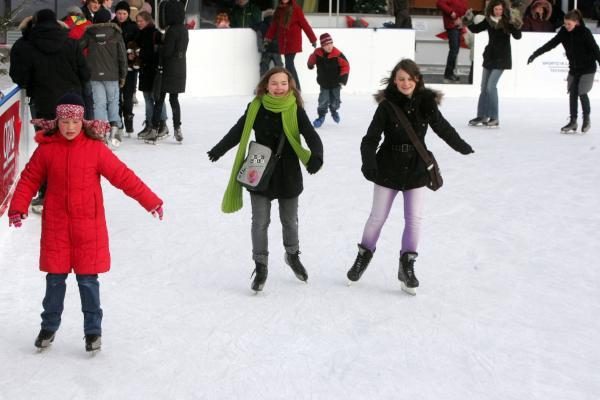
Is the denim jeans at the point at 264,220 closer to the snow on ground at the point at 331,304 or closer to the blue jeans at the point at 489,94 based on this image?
the snow on ground at the point at 331,304

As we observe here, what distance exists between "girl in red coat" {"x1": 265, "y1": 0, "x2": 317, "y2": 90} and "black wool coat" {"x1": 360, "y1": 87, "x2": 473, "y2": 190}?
9.74 m

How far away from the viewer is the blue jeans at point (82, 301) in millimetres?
5312

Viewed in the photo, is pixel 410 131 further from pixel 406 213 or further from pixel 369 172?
pixel 406 213

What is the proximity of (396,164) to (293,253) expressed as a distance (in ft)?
2.53

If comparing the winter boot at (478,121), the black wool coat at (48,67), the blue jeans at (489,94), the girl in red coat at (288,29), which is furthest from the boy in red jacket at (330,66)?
the black wool coat at (48,67)

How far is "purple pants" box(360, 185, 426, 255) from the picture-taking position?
6445mm

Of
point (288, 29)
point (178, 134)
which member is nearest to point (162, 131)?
point (178, 134)

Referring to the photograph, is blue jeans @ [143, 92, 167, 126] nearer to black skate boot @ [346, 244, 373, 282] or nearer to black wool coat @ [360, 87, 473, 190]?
black skate boot @ [346, 244, 373, 282]

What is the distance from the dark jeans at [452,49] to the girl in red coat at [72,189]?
1297 centimetres

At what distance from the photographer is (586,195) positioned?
9641mm

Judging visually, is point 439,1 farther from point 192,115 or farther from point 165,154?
point 165,154

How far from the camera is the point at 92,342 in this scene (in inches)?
210

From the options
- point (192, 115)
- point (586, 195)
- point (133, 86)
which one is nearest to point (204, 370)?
point (586, 195)

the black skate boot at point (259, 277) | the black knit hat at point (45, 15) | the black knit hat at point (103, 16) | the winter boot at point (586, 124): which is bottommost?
the winter boot at point (586, 124)
